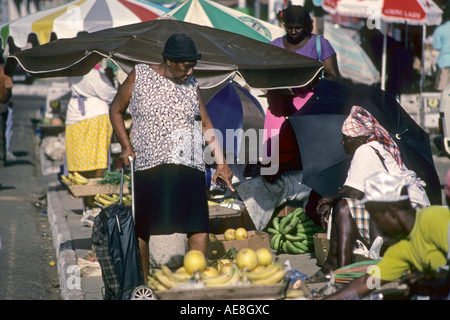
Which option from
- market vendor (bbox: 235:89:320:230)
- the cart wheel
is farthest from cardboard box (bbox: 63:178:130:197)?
the cart wheel

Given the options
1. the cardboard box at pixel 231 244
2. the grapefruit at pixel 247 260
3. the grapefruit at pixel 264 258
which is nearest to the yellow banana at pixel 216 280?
the grapefruit at pixel 247 260

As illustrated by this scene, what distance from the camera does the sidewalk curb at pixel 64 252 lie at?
5.88 meters

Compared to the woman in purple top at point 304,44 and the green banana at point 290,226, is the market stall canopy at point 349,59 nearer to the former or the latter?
the woman in purple top at point 304,44

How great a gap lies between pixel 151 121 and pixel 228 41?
1918mm

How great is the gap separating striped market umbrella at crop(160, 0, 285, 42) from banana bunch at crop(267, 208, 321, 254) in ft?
8.31

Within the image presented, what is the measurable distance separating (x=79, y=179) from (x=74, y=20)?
2487mm

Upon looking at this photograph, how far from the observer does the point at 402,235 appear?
4.11 m

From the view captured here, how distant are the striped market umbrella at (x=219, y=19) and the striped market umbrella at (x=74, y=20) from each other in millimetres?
1728

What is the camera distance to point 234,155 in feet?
26.1

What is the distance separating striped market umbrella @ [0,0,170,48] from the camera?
9.87 metres

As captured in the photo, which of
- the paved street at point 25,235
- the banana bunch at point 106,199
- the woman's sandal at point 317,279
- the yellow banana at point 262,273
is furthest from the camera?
the banana bunch at point 106,199

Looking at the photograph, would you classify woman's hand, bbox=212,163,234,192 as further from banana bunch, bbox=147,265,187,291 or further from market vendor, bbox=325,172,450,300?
market vendor, bbox=325,172,450,300

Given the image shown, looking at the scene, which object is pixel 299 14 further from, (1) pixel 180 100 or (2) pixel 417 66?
(2) pixel 417 66

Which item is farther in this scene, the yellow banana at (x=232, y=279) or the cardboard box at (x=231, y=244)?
the cardboard box at (x=231, y=244)
